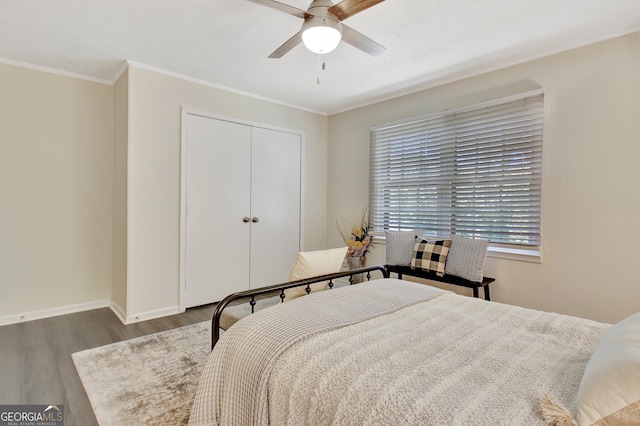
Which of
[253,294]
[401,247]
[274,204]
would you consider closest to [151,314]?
[274,204]

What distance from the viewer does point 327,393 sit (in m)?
1.01

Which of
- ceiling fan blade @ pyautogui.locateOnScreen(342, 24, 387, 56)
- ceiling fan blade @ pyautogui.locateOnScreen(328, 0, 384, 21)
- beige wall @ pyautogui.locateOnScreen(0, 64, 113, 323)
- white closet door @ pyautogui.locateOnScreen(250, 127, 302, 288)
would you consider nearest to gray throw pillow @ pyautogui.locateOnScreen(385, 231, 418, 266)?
white closet door @ pyautogui.locateOnScreen(250, 127, 302, 288)

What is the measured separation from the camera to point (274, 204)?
421 cm

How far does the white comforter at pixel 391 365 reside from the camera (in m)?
0.91

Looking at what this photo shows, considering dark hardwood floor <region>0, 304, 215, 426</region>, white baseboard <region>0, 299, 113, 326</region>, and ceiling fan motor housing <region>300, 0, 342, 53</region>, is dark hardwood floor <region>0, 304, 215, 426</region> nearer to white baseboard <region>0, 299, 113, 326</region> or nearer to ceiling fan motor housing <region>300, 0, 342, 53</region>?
white baseboard <region>0, 299, 113, 326</region>

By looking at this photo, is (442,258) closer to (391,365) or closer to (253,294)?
(253,294)

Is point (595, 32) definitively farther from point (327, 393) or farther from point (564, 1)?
point (327, 393)

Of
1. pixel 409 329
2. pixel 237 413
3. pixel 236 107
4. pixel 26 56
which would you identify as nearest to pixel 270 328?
pixel 237 413

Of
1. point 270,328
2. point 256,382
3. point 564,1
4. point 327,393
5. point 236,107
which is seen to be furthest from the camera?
point 236,107

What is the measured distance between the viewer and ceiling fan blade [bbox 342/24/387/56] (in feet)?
6.40

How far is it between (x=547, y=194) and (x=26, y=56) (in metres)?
4.71

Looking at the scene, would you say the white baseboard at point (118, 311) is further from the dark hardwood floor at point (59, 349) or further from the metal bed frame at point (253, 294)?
the metal bed frame at point (253, 294)

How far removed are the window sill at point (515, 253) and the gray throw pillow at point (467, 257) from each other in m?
0.24

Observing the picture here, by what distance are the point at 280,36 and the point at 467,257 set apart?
2.39m
